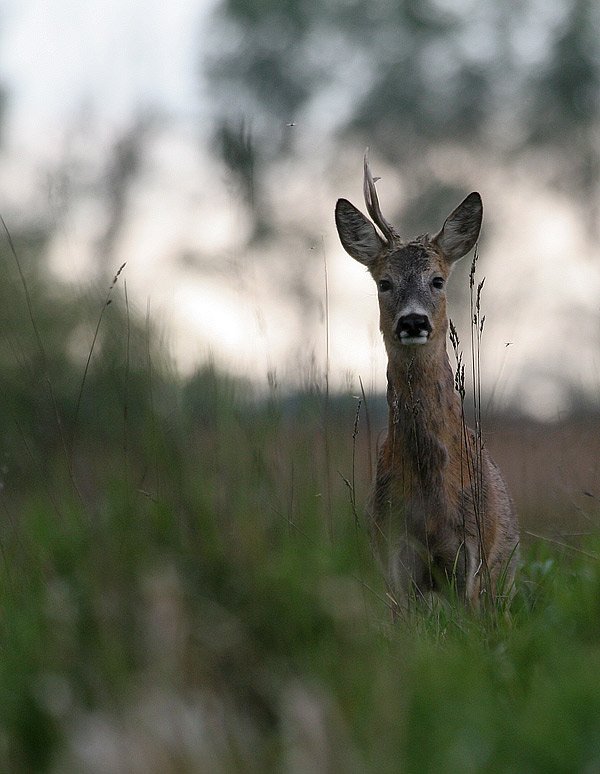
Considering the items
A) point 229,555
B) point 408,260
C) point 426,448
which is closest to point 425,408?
point 426,448

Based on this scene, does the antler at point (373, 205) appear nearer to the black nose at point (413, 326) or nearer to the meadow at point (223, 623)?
the black nose at point (413, 326)

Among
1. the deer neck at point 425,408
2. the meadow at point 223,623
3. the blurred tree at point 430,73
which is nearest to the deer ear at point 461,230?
the deer neck at point 425,408

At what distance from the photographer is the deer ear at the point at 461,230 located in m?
A: 6.74

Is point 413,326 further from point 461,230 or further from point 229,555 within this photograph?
point 229,555

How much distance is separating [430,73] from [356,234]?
73.5ft

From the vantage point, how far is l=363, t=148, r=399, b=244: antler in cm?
630

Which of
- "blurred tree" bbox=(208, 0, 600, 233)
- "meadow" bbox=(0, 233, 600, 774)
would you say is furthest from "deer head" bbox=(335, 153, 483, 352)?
"blurred tree" bbox=(208, 0, 600, 233)

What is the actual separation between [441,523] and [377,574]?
196cm

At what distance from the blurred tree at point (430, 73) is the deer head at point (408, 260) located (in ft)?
65.9

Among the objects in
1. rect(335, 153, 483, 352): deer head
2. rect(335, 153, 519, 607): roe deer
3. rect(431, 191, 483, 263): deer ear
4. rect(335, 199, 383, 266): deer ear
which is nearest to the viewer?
rect(335, 153, 519, 607): roe deer

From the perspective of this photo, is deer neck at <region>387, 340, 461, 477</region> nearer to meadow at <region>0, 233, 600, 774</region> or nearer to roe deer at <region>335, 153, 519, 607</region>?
roe deer at <region>335, 153, 519, 607</region>

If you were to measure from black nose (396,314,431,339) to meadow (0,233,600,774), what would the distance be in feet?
5.26

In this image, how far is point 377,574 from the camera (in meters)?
3.56

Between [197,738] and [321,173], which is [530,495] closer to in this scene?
[197,738]
